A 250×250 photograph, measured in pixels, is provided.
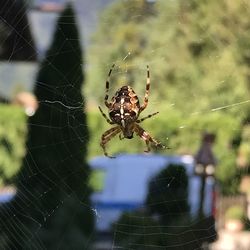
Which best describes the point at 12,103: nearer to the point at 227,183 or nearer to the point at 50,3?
the point at 50,3

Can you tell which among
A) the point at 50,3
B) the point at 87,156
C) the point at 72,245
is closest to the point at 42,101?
the point at 87,156

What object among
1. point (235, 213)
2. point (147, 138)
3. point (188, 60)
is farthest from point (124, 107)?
Result: point (188, 60)

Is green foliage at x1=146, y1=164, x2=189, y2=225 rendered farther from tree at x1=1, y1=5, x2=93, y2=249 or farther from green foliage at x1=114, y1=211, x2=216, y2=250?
tree at x1=1, y1=5, x2=93, y2=249

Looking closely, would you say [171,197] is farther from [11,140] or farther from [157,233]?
[11,140]

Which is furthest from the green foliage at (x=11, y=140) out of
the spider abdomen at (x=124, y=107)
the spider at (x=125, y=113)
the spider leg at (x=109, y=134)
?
the spider abdomen at (x=124, y=107)

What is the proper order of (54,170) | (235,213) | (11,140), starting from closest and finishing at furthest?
1. (54,170)
2. (11,140)
3. (235,213)

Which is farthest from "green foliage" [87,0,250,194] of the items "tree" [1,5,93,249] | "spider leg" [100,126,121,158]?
"spider leg" [100,126,121,158]
